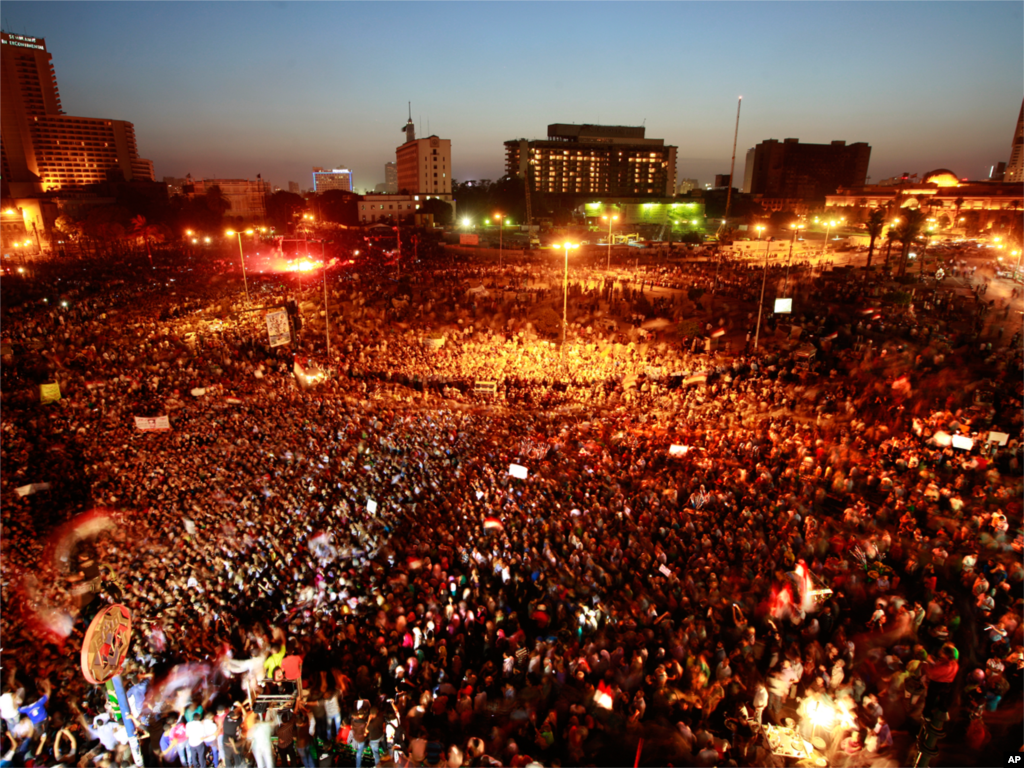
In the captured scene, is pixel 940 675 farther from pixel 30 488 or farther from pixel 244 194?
pixel 244 194

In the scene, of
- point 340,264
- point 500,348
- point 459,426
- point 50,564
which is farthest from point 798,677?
point 340,264

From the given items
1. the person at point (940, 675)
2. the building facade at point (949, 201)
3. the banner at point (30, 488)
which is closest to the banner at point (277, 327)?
the banner at point (30, 488)

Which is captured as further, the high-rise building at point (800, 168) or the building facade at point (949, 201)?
the high-rise building at point (800, 168)

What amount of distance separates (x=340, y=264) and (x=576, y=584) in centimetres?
3535

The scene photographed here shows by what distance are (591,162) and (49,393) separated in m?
115

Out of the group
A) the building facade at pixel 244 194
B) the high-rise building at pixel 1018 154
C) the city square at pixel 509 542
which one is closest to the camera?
the city square at pixel 509 542

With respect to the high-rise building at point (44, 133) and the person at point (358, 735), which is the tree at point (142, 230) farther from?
the person at point (358, 735)

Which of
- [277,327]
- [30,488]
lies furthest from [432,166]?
[30,488]

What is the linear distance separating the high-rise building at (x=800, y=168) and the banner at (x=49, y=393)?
141538mm

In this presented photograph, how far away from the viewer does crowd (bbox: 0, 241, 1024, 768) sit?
227 inches

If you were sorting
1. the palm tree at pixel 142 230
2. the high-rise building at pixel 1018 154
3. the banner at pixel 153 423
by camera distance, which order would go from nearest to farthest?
the banner at pixel 153 423, the palm tree at pixel 142 230, the high-rise building at pixel 1018 154

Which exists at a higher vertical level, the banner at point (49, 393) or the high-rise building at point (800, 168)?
the high-rise building at point (800, 168)

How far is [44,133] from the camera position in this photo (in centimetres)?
9394

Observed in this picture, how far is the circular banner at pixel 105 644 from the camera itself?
446cm
